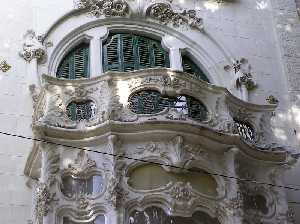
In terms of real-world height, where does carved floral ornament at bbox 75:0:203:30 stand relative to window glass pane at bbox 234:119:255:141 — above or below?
above

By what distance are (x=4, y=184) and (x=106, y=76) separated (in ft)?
9.38

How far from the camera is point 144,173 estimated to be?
12250 millimetres

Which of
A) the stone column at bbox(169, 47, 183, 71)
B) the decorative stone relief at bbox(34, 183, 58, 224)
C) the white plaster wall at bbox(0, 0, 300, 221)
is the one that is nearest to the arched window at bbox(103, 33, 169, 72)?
the stone column at bbox(169, 47, 183, 71)

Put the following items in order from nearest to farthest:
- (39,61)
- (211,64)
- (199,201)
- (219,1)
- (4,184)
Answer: (199,201)
(4,184)
(39,61)
(211,64)
(219,1)

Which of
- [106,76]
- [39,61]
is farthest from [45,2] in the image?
[106,76]

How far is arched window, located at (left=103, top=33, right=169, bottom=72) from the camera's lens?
50.5ft

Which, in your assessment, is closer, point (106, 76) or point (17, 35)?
point (106, 76)

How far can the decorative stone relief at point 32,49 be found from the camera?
582 inches

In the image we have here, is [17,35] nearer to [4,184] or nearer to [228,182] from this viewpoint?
[4,184]

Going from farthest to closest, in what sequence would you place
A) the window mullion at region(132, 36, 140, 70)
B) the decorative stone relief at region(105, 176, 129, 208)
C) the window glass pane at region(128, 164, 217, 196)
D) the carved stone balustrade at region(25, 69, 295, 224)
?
the window mullion at region(132, 36, 140, 70) < the window glass pane at region(128, 164, 217, 196) < the carved stone balustrade at region(25, 69, 295, 224) < the decorative stone relief at region(105, 176, 129, 208)

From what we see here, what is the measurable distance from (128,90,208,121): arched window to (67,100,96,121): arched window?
78 cm

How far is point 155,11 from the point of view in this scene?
16.4 meters

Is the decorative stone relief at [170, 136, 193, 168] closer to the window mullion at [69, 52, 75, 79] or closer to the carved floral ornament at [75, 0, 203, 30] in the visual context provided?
the window mullion at [69, 52, 75, 79]

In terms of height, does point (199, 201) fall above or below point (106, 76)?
below
